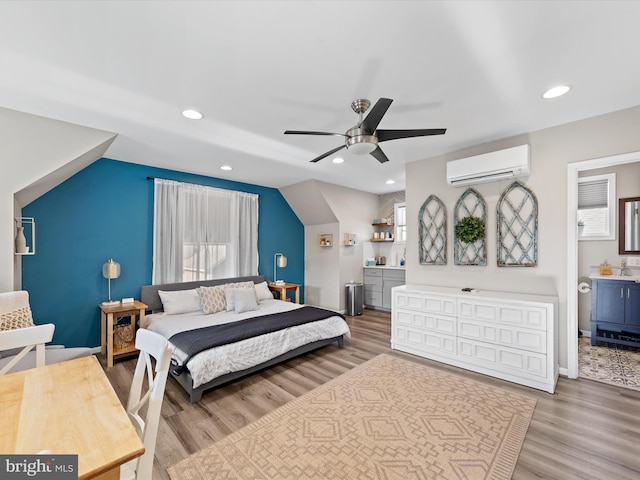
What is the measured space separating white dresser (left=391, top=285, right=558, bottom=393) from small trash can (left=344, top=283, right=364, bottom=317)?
186 cm

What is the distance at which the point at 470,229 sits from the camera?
354cm

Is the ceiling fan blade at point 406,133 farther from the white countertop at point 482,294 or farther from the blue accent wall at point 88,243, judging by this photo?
the blue accent wall at point 88,243

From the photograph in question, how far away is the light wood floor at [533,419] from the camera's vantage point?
185cm

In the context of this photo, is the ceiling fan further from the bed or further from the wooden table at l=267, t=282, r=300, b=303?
the wooden table at l=267, t=282, r=300, b=303

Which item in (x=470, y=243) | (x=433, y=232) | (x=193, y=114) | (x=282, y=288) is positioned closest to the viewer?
(x=193, y=114)

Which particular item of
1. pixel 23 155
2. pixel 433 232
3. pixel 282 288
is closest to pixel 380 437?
pixel 433 232

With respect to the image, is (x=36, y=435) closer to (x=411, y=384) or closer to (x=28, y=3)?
(x=28, y=3)

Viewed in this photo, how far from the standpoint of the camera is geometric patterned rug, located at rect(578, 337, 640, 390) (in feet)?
9.62

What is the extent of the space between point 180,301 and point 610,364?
532 cm

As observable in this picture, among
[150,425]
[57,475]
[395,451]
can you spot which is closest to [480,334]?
[395,451]

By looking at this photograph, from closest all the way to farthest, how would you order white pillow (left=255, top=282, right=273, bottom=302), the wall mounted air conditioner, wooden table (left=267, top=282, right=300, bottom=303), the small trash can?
the wall mounted air conditioner < white pillow (left=255, top=282, right=273, bottom=302) < wooden table (left=267, top=282, right=300, bottom=303) < the small trash can

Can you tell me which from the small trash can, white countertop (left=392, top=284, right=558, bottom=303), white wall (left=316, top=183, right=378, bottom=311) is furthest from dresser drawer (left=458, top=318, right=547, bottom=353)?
white wall (left=316, top=183, right=378, bottom=311)

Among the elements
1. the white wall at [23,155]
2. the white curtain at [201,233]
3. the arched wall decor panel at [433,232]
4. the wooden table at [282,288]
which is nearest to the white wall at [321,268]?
the wooden table at [282,288]

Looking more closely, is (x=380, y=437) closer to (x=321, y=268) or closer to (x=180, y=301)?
(x=180, y=301)
